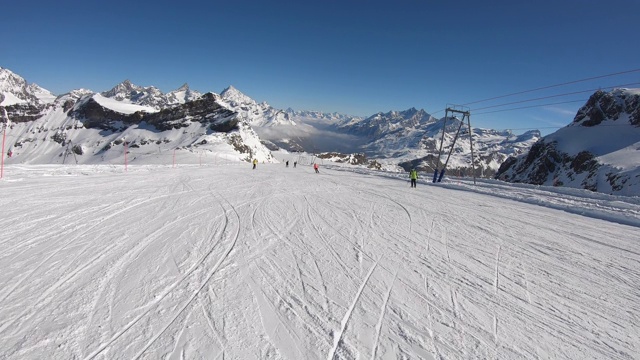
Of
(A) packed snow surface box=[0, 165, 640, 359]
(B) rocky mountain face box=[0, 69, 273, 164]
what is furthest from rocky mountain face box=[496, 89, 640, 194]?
(B) rocky mountain face box=[0, 69, 273, 164]

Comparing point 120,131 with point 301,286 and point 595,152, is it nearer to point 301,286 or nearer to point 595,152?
point 301,286

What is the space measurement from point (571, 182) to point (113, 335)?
64806mm

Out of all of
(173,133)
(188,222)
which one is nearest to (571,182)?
(188,222)

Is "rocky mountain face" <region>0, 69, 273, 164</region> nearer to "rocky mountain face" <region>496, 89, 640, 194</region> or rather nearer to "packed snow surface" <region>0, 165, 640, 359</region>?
"rocky mountain face" <region>496, 89, 640, 194</region>

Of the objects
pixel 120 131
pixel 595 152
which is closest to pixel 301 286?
pixel 595 152

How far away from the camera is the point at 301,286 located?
561cm

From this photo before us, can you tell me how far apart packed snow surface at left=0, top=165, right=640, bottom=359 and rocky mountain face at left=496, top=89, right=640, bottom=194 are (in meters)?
41.3

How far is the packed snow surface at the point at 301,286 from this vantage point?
4098 millimetres

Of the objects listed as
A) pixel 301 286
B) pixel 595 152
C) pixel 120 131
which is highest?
pixel 595 152

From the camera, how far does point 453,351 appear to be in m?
4.11

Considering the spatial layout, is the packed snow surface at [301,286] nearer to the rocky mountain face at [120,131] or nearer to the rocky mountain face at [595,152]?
the rocky mountain face at [595,152]

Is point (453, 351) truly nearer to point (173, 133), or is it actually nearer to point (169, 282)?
point (169, 282)

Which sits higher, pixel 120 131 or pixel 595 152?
pixel 595 152

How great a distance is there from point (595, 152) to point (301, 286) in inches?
2730
